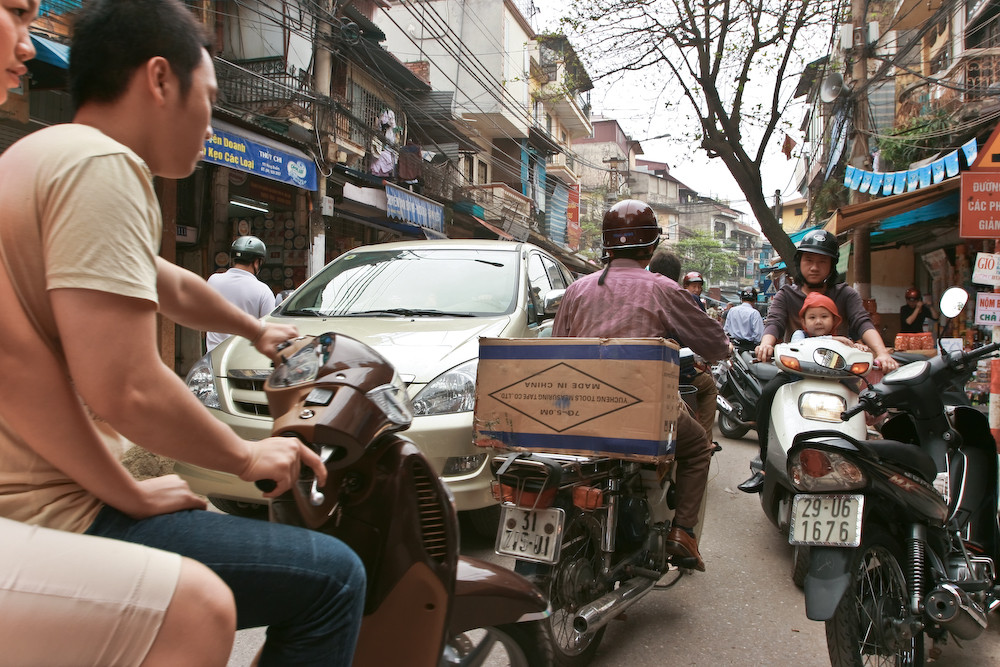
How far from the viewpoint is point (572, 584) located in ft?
8.05

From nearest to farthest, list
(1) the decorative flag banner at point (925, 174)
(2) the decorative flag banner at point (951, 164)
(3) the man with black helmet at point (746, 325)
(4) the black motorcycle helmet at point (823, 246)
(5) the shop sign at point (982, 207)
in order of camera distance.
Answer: (4) the black motorcycle helmet at point (823, 246) < (5) the shop sign at point (982, 207) < (3) the man with black helmet at point (746, 325) < (2) the decorative flag banner at point (951, 164) < (1) the decorative flag banner at point (925, 174)

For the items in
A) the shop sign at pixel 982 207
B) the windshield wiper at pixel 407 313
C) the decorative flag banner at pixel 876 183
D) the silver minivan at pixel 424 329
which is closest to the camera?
the silver minivan at pixel 424 329

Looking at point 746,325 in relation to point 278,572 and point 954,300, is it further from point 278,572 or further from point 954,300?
point 278,572

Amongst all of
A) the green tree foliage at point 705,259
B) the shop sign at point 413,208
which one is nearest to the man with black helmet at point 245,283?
the shop sign at point 413,208

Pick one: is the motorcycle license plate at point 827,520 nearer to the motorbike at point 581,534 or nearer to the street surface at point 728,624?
the motorbike at point 581,534

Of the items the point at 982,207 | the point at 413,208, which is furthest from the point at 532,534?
the point at 413,208

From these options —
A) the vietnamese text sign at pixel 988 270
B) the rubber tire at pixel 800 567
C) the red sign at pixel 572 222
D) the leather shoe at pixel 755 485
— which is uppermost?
the red sign at pixel 572 222

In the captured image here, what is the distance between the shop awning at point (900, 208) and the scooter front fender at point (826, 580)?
7773 millimetres

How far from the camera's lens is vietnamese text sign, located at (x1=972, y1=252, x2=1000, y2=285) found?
16.3ft

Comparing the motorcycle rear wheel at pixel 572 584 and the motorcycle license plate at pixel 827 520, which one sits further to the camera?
the motorcycle rear wheel at pixel 572 584

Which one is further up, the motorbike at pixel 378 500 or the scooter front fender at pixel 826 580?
the motorbike at pixel 378 500

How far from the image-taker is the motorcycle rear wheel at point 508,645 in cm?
175

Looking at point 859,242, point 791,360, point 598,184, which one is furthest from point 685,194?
point 791,360

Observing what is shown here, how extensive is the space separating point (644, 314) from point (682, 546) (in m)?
1.00
